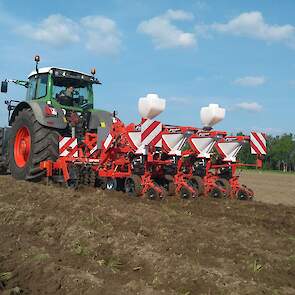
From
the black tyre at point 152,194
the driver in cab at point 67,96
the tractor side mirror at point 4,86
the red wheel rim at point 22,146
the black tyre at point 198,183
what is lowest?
the black tyre at point 152,194

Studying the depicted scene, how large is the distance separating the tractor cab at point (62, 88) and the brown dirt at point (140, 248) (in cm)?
329

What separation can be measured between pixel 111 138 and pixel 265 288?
505cm

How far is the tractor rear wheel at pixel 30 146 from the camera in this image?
840 cm

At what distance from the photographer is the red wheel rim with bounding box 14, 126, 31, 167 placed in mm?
9086

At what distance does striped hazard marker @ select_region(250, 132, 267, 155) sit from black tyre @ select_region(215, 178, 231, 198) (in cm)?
81

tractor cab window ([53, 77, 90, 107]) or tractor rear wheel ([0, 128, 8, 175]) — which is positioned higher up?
tractor cab window ([53, 77, 90, 107])

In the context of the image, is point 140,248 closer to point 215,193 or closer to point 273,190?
point 215,193

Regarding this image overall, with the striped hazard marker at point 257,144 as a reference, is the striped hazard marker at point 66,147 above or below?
below

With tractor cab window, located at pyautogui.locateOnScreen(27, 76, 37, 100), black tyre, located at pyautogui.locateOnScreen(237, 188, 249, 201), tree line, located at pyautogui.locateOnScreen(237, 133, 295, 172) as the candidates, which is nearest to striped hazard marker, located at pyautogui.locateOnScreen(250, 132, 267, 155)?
black tyre, located at pyautogui.locateOnScreen(237, 188, 249, 201)

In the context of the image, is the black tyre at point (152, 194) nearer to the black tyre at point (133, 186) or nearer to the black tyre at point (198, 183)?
the black tyre at point (133, 186)

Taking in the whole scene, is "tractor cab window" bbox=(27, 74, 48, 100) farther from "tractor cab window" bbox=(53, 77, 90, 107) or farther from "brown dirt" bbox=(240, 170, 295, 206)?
"brown dirt" bbox=(240, 170, 295, 206)

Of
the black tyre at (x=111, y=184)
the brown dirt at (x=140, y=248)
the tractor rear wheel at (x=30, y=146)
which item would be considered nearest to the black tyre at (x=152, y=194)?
the brown dirt at (x=140, y=248)

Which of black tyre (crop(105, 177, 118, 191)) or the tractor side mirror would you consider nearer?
black tyre (crop(105, 177, 118, 191))

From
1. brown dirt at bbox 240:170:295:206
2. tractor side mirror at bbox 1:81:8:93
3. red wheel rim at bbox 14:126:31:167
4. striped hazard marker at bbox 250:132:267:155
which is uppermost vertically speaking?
tractor side mirror at bbox 1:81:8:93
